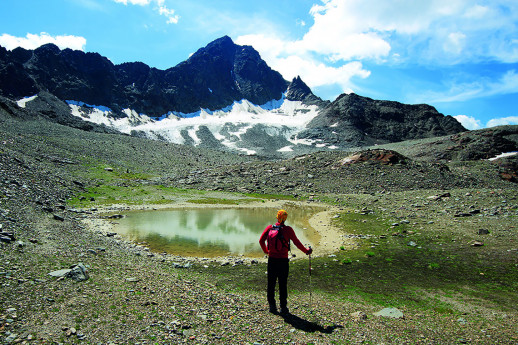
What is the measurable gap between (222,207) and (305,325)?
2996 centimetres

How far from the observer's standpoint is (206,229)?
24641mm

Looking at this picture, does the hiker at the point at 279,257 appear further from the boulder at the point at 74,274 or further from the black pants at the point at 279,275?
the boulder at the point at 74,274

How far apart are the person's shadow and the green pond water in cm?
844

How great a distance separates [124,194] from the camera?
4091 centimetres

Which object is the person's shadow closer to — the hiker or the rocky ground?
the rocky ground

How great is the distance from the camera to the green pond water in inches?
730

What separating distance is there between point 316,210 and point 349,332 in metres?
28.3

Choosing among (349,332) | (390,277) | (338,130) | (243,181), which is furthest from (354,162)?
(338,130)

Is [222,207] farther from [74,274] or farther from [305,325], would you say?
[305,325]

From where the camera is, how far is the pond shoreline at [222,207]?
16.4m

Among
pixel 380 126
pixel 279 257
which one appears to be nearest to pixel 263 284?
pixel 279 257

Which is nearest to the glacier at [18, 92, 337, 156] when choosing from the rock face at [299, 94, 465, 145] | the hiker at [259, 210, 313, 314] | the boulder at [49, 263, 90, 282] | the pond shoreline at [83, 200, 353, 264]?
the rock face at [299, 94, 465, 145]

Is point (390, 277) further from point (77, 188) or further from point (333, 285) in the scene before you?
point (77, 188)

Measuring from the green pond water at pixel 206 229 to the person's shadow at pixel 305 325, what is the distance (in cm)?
844
